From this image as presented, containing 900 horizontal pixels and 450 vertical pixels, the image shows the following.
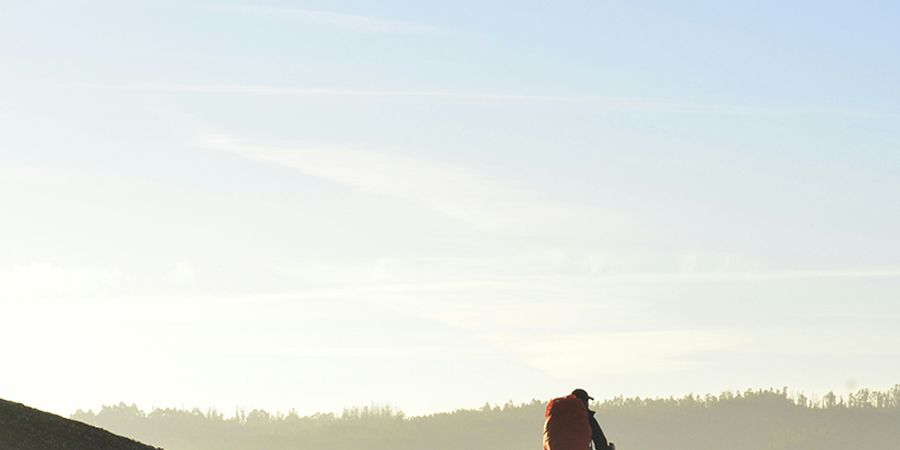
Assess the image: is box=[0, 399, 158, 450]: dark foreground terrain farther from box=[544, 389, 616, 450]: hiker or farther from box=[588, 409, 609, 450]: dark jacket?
box=[588, 409, 609, 450]: dark jacket

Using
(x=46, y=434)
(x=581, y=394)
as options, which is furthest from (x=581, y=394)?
(x=46, y=434)

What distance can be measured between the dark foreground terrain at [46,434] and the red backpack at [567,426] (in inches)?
662

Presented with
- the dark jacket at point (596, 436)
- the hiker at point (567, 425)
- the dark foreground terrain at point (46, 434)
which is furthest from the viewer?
the dark foreground terrain at point (46, 434)

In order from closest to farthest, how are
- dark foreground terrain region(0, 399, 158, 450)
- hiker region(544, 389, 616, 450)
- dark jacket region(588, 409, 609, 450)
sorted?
hiker region(544, 389, 616, 450)
dark jacket region(588, 409, 609, 450)
dark foreground terrain region(0, 399, 158, 450)

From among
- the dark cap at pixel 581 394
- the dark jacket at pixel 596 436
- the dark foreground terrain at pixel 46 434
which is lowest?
the dark jacket at pixel 596 436

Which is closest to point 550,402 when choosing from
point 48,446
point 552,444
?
point 552,444

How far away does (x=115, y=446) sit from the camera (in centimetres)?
4503

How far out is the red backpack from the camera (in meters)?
32.2

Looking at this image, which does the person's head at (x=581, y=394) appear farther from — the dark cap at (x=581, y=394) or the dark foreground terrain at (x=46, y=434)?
the dark foreground terrain at (x=46, y=434)

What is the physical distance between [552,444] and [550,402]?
2.93 feet

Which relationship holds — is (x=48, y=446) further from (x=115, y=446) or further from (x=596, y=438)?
(x=596, y=438)

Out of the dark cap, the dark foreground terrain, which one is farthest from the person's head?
the dark foreground terrain

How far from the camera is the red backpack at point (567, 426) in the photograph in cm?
3222

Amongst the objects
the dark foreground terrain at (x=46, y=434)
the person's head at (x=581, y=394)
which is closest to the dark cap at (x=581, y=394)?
the person's head at (x=581, y=394)
